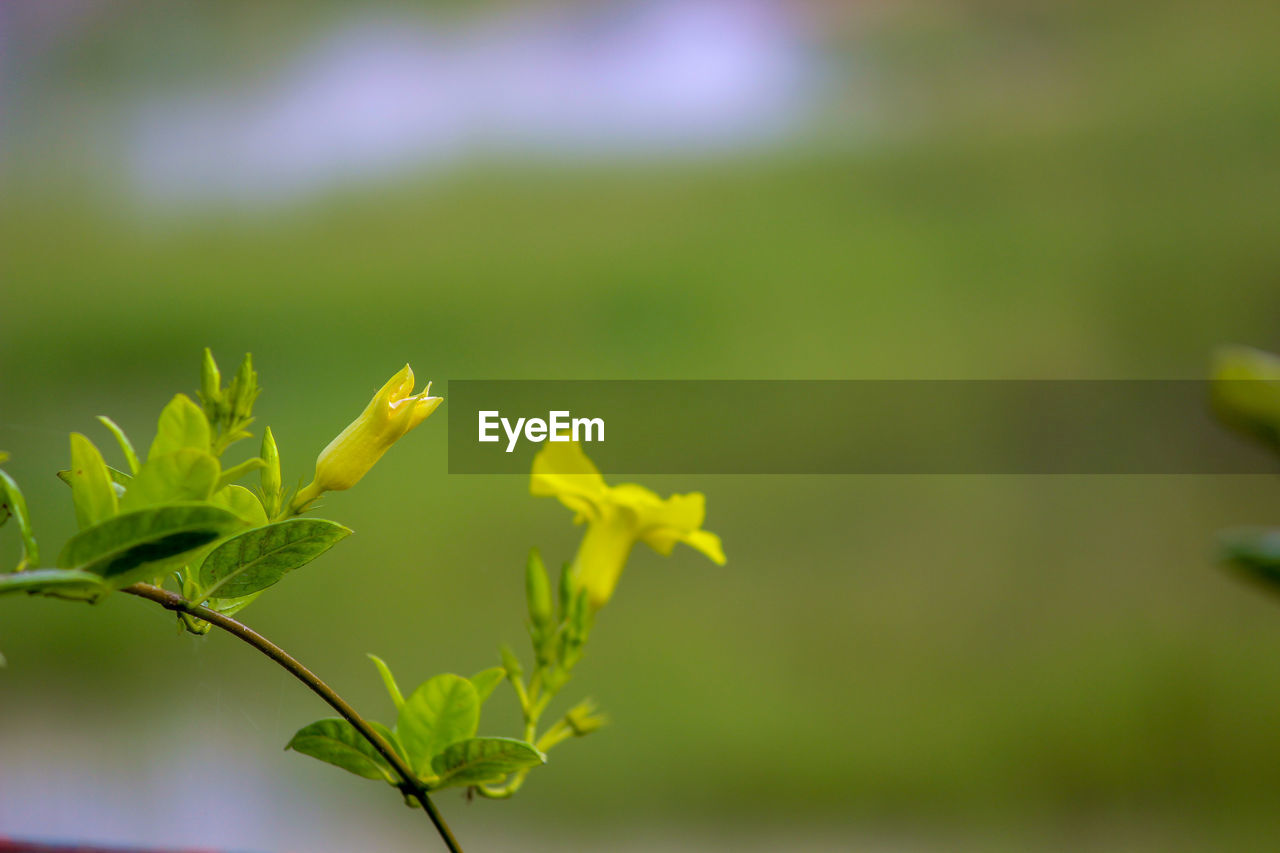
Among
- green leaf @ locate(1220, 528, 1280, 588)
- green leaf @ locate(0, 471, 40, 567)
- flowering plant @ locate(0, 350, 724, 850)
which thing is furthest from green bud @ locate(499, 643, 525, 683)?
green leaf @ locate(1220, 528, 1280, 588)

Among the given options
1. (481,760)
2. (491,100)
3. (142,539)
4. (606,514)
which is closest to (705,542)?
(606,514)

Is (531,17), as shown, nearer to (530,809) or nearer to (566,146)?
(566,146)

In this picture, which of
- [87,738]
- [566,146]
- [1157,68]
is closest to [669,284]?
[566,146]

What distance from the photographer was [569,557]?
969 millimetres

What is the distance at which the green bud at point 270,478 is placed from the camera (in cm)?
36

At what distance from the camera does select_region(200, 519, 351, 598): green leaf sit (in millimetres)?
315

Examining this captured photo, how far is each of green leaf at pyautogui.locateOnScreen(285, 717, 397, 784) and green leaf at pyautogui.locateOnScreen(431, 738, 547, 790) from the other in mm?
28

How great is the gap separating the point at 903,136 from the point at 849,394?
1.11ft

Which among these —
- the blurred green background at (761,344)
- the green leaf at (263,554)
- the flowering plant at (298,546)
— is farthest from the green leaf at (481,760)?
the blurred green background at (761,344)

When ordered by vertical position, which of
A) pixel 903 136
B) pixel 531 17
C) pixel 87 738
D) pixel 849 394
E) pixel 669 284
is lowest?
pixel 87 738

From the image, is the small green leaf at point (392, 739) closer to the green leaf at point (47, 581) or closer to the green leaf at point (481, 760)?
the green leaf at point (481, 760)

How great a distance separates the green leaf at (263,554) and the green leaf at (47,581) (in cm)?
6

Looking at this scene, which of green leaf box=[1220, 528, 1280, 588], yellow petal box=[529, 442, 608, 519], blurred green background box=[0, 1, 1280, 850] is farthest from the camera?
blurred green background box=[0, 1, 1280, 850]

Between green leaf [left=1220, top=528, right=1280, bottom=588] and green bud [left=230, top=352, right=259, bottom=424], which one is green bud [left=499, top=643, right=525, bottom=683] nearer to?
green bud [left=230, top=352, right=259, bottom=424]
